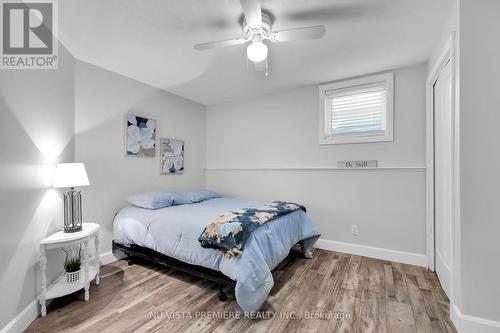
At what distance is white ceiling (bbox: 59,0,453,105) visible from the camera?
177cm

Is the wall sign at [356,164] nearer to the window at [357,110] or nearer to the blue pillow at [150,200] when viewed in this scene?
the window at [357,110]

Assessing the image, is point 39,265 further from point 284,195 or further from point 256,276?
point 284,195

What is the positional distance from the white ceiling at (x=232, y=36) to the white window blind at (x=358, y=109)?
257 millimetres


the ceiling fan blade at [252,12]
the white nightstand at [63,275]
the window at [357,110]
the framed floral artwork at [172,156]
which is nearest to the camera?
the ceiling fan blade at [252,12]

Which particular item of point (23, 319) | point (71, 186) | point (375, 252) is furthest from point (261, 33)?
point (375, 252)

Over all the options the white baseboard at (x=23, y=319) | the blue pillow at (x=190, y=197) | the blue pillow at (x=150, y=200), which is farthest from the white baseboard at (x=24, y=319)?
the blue pillow at (x=190, y=197)

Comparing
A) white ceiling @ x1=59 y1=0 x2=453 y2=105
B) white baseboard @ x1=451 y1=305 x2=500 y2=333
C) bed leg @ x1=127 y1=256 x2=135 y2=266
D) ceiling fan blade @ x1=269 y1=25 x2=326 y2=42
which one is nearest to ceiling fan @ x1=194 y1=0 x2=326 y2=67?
ceiling fan blade @ x1=269 y1=25 x2=326 y2=42

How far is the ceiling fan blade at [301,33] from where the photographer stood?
164cm

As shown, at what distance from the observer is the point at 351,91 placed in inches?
126

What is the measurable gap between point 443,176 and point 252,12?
2306 millimetres

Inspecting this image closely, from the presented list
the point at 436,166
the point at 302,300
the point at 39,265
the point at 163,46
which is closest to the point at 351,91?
the point at 436,166

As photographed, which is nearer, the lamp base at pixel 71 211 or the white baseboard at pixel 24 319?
the white baseboard at pixel 24 319

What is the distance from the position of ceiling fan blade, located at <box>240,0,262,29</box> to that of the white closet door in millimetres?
1734

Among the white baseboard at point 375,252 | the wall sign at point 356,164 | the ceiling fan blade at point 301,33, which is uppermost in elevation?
the ceiling fan blade at point 301,33
